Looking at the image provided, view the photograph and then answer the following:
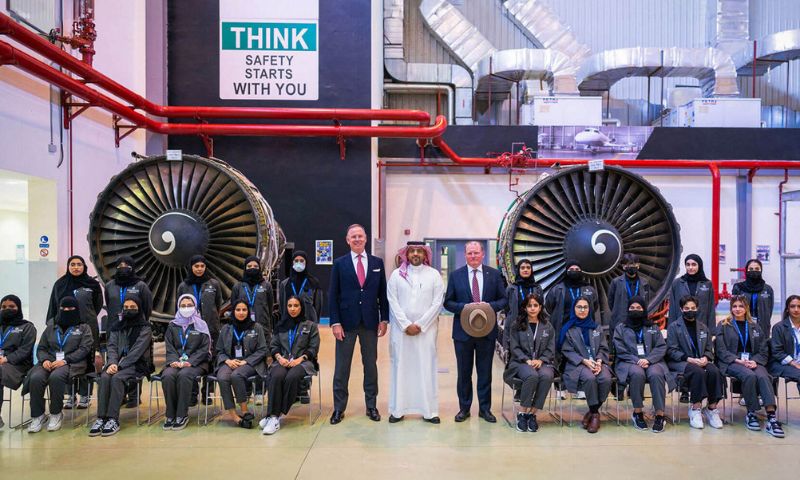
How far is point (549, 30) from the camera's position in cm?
1448

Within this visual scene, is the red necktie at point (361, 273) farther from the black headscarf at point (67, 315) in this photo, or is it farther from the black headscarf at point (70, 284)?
the black headscarf at point (70, 284)

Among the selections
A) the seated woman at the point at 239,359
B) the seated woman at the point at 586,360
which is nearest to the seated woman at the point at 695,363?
the seated woman at the point at 586,360

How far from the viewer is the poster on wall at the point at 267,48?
33.2ft

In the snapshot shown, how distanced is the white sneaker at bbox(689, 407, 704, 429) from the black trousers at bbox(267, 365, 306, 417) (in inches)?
118

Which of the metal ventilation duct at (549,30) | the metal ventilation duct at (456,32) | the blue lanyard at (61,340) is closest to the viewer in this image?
the blue lanyard at (61,340)

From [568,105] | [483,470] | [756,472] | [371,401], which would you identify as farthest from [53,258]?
[568,105]

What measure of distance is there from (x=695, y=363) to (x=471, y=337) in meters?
1.71

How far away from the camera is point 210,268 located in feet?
19.6

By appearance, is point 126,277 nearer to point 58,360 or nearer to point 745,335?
point 58,360

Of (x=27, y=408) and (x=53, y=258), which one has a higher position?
(x=53, y=258)

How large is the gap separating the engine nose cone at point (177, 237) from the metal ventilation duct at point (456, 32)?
33.2 feet

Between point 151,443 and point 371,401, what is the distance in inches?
64.9

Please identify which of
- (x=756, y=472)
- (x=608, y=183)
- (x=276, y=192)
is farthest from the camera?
(x=276, y=192)

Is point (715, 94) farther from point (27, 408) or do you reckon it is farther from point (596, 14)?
A: point (27, 408)
